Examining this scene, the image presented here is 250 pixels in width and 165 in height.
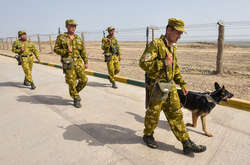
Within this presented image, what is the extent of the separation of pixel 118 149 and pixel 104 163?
1.24ft

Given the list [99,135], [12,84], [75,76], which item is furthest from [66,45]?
[12,84]

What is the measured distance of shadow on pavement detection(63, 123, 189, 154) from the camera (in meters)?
3.14

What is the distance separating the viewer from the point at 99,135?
134 inches

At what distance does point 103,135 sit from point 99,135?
2.7 inches

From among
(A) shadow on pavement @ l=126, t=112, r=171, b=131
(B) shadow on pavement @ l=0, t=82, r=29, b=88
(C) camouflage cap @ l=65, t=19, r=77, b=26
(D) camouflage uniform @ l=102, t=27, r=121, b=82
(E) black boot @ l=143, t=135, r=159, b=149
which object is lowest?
(A) shadow on pavement @ l=126, t=112, r=171, b=131

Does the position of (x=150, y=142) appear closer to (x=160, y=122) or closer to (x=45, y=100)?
(x=160, y=122)

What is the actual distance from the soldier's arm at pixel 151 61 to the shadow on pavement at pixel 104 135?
1.23 m

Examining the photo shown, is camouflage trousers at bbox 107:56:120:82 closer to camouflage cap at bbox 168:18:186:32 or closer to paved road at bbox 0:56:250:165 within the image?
paved road at bbox 0:56:250:165

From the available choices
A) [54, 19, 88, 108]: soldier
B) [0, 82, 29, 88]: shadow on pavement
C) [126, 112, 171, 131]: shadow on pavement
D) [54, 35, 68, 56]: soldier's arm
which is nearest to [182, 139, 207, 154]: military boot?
[126, 112, 171, 131]: shadow on pavement

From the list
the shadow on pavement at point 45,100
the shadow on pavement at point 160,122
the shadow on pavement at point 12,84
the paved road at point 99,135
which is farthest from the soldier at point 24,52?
the shadow on pavement at point 160,122

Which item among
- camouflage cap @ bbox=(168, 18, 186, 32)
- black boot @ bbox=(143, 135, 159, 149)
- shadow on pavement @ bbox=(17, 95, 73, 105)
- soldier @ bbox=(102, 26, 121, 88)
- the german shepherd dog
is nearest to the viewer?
camouflage cap @ bbox=(168, 18, 186, 32)

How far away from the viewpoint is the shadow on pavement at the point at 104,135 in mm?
3141

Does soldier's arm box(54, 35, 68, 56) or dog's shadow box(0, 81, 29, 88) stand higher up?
soldier's arm box(54, 35, 68, 56)

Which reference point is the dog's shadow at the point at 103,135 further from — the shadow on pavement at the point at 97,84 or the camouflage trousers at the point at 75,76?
the shadow on pavement at the point at 97,84
